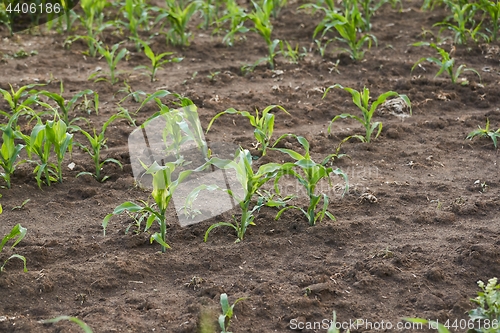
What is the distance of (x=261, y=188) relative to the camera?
371 centimetres

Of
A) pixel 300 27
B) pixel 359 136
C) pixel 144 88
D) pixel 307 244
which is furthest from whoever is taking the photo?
pixel 300 27

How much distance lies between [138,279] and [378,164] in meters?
1.66

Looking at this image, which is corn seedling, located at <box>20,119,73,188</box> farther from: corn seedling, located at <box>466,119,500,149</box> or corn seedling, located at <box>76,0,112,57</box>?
corn seedling, located at <box>466,119,500,149</box>

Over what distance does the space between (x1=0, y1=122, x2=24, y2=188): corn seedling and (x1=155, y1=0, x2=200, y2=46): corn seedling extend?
215cm

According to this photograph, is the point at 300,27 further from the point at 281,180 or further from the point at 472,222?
the point at 472,222

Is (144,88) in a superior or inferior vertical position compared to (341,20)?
inferior

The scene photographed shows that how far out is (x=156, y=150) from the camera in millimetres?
4117

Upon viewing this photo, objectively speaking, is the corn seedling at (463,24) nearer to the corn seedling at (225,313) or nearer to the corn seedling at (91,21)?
the corn seedling at (91,21)

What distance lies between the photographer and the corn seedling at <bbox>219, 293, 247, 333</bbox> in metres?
2.51

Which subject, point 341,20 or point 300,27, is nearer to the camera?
point 341,20

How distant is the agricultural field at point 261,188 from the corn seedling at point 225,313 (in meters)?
0.01

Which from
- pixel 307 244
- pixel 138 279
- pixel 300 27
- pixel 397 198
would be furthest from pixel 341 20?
pixel 138 279

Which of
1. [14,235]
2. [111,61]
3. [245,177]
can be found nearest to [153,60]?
[111,61]

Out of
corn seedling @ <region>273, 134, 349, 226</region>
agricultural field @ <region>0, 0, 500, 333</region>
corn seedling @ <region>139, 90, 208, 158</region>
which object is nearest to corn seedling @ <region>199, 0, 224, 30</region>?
agricultural field @ <region>0, 0, 500, 333</region>
